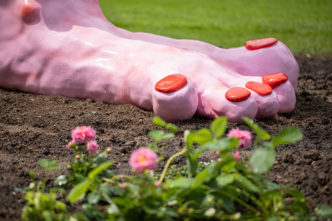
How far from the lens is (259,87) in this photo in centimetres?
313

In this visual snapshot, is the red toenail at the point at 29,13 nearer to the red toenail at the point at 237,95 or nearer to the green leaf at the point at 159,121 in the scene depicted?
the red toenail at the point at 237,95

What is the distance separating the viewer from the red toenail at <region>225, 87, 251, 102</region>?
9.77ft

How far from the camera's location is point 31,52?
366cm

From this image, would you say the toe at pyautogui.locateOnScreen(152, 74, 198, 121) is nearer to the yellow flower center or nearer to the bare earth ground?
the bare earth ground

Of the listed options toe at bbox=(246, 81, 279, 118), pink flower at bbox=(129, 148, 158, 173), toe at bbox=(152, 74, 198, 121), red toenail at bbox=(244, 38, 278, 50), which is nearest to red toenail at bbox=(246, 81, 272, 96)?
toe at bbox=(246, 81, 279, 118)

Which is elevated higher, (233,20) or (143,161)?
(143,161)

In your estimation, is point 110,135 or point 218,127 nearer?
point 218,127

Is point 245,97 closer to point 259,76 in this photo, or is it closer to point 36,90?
point 259,76

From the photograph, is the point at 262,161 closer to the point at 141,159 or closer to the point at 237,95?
the point at 141,159

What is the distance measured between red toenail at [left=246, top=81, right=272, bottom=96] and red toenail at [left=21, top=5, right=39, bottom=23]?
1.70 metres

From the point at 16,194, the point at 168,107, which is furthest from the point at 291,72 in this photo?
the point at 16,194

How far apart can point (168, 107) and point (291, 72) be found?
1.12 metres

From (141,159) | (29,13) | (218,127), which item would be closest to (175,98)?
(218,127)

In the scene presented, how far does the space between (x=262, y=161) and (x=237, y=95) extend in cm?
Answer: 126
